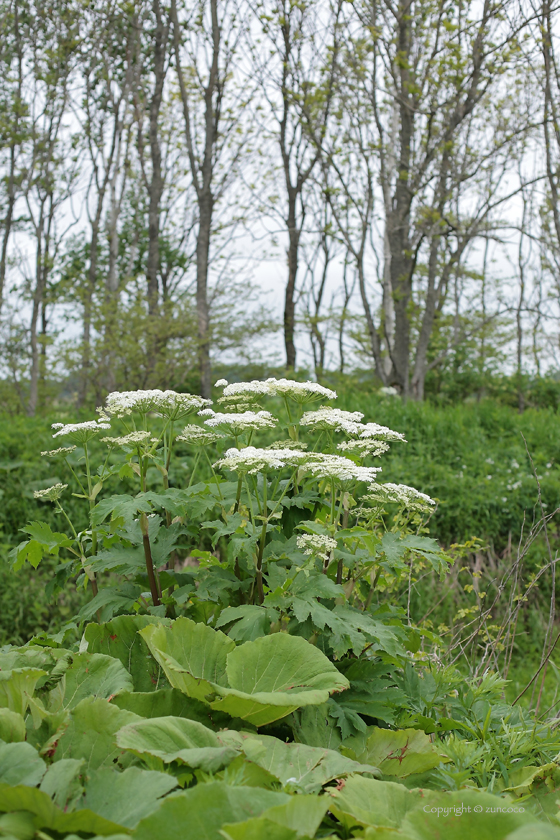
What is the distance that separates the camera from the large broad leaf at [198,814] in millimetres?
902

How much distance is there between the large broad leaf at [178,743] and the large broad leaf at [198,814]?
15cm

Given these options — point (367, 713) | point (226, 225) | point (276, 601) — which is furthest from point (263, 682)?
point (226, 225)

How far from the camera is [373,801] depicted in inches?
45.1

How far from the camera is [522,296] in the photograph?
18.8 m

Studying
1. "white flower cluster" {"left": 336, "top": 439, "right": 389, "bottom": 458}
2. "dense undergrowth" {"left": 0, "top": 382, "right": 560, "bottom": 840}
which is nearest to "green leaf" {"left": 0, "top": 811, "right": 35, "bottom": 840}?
"dense undergrowth" {"left": 0, "top": 382, "right": 560, "bottom": 840}

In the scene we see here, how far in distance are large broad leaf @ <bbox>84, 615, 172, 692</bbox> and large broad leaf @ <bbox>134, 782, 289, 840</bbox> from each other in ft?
2.62

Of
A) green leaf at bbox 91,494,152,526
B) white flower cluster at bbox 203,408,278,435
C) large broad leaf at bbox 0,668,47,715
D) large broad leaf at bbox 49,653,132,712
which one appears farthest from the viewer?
white flower cluster at bbox 203,408,278,435

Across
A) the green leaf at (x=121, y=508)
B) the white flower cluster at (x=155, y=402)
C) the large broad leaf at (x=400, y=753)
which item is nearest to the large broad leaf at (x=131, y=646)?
the green leaf at (x=121, y=508)

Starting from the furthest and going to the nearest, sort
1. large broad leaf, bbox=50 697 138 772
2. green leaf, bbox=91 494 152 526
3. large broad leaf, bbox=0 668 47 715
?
green leaf, bbox=91 494 152 526, large broad leaf, bbox=0 668 47 715, large broad leaf, bbox=50 697 138 772

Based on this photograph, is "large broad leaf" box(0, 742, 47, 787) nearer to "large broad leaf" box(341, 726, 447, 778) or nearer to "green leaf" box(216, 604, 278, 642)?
"green leaf" box(216, 604, 278, 642)

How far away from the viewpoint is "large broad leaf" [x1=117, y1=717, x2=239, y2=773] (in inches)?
43.2

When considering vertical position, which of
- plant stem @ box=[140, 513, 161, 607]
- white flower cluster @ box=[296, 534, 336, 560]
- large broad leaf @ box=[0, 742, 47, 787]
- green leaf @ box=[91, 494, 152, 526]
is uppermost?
green leaf @ box=[91, 494, 152, 526]

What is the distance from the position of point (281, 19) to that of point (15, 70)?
4.86 metres

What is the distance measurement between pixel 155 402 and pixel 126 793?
4.15 ft
